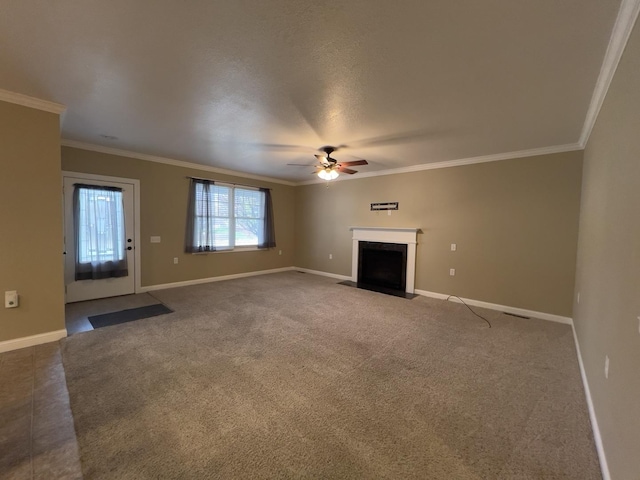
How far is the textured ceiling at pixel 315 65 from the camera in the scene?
63.4 inches

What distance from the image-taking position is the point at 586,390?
2277 millimetres

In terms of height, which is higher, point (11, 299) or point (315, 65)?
point (315, 65)

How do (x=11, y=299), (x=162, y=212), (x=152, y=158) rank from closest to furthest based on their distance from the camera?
(x=11, y=299) → (x=152, y=158) → (x=162, y=212)

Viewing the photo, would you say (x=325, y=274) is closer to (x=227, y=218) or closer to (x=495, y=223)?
(x=227, y=218)

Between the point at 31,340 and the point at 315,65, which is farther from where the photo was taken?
the point at 31,340

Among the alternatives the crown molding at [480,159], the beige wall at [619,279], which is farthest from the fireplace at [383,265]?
the beige wall at [619,279]

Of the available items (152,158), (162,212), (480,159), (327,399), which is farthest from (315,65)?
(162,212)

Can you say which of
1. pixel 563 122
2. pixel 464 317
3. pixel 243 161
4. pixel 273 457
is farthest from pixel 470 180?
pixel 273 457

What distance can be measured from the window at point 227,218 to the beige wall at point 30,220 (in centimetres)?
272

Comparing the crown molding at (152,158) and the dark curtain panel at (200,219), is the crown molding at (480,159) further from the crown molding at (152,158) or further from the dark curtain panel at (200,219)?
the dark curtain panel at (200,219)

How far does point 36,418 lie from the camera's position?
1.86m

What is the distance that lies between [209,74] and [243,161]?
314cm

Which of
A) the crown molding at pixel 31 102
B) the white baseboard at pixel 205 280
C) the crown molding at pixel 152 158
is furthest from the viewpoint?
the white baseboard at pixel 205 280

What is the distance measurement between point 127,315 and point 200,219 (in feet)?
8.23
